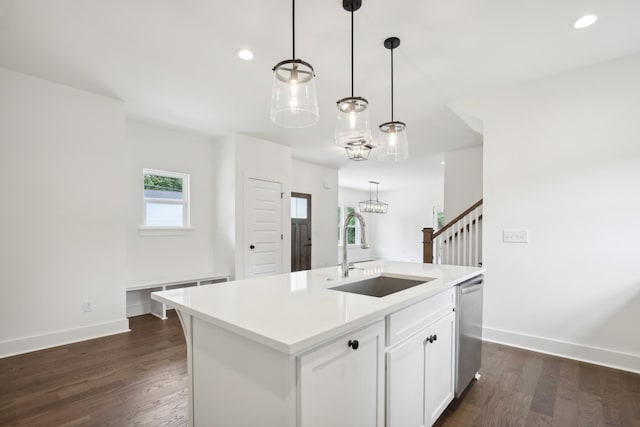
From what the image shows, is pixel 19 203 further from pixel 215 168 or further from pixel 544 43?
pixel 544 43

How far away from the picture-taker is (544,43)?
239 cm

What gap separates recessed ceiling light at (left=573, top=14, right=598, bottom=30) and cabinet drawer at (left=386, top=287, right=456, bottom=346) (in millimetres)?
2053

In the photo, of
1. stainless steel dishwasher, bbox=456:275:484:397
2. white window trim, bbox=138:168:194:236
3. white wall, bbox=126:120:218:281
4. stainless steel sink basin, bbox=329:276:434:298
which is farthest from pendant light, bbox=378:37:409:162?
white window trim, bbox=138:168:194:236

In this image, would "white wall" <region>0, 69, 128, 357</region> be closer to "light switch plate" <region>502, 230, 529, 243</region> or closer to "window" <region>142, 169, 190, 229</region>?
"window" <region>142, 169, 190, 229</region>

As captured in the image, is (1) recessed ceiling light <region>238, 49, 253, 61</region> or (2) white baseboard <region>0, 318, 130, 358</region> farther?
(2) white baseboard <region>0, 318, 130, 358</region>

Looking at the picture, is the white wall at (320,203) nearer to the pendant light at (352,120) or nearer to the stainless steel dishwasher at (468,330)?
the pendant light at (352,120)

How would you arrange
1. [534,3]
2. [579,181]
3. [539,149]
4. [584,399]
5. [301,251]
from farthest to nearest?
1. [301,251]
2. [539,149]
3. [579,181]
4. [584,399]
5. [534,3]


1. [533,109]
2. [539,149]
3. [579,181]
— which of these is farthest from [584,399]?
[533,109]

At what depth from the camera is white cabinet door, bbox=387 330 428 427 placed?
4.44 ft

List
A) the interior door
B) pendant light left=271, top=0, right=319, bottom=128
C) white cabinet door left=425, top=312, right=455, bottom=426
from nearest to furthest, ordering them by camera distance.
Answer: pendant light left=271, top=0, right=319, bottom=128 < white cabinet door left=425, top=312, right=455, bottom=426 < the interior door

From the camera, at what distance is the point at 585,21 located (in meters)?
2.13

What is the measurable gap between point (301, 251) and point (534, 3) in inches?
212

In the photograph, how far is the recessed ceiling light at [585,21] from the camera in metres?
2.09

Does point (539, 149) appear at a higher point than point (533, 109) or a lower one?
lower
